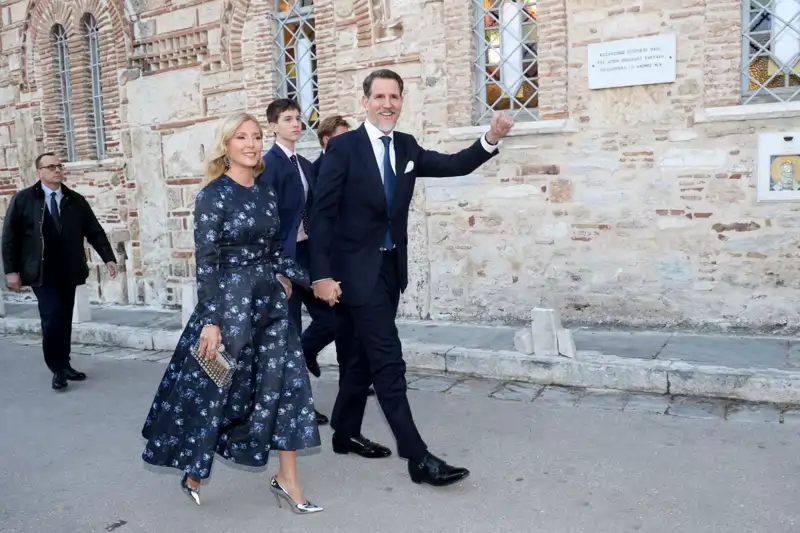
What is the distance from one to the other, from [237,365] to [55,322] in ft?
11.8

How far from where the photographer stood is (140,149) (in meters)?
10.9

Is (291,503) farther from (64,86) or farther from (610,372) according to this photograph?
(64,86)

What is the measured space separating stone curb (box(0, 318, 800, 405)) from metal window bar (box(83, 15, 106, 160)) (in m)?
6.81

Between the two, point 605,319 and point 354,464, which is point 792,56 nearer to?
point 605,319

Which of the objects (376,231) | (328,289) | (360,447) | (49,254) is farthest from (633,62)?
(49,254)

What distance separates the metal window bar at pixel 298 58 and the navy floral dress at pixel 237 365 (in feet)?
19.5

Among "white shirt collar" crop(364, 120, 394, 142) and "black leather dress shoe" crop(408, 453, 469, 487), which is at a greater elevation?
"white shirt collar" crop(364, 120, 394, 142)

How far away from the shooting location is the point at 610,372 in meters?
5.68

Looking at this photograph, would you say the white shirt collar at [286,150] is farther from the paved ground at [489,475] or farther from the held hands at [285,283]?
the paved ground at [489,475]

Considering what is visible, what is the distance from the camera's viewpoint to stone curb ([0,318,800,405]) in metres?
5.19

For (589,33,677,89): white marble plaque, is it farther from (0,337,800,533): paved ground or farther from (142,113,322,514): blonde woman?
(142,113,322,514): blonde woman

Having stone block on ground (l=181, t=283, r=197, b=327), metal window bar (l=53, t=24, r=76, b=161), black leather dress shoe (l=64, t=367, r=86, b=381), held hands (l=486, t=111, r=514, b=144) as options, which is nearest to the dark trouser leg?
held hands (l=486, t=111, r=514, b=144)

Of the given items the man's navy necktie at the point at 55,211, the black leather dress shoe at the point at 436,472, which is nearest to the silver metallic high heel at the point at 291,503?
the black leather dress shoe at the point at 436,472

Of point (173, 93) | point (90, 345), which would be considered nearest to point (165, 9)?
point (173, 93)
